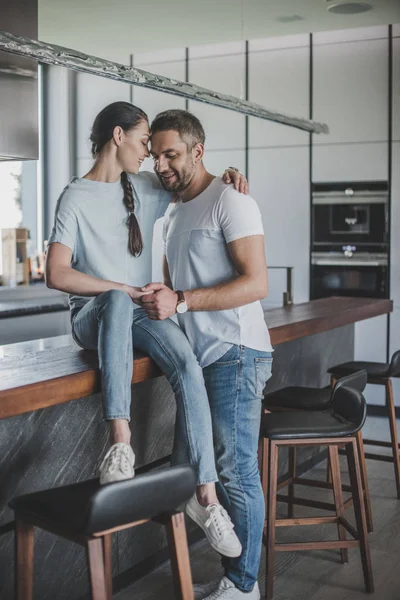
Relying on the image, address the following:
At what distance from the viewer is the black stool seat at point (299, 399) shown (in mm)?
3445

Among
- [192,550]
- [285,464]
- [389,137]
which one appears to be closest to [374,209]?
[389,137]

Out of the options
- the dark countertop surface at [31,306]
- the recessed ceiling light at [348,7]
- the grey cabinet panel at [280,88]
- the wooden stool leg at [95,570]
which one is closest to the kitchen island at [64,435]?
the wooden stool leg at [95,570]

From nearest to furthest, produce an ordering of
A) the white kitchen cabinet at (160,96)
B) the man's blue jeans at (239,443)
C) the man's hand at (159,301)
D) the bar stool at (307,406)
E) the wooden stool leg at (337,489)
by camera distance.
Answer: the man's hand at (159,301) → the man's blue jeans at (239,443) → the wooden stool leg at (337,489) → the bar stool at (307,406) → the white kitchen cabinet at (160,96)

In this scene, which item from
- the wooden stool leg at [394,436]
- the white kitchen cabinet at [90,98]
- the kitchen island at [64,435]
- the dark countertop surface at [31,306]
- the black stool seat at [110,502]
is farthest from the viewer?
the white kitchen cabinet at [90,98]

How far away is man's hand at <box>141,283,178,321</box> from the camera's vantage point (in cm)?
259

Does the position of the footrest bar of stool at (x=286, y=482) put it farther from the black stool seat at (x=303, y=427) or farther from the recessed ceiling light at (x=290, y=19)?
the recessed ceiling light at (x=290, y=19)

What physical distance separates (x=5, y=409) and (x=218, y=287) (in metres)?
0.89

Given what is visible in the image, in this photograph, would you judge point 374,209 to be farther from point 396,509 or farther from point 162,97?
point 396,509

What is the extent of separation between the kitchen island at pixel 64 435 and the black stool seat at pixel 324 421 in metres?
0.49

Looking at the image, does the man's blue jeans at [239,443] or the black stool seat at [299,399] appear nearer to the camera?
the man's blue jeans at [239,443]

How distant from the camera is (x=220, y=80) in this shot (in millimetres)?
6613

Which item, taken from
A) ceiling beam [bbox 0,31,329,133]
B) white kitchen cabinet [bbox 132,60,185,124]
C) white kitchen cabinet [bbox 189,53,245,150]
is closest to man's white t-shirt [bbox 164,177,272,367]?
ceiling beam [bbox 0,31,329,133]

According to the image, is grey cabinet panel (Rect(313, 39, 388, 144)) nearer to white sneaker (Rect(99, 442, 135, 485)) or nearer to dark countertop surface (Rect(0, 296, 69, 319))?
dark countertop surface (Rect(0, 296, 69, 319))

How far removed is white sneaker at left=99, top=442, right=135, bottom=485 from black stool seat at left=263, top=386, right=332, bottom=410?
133cm
